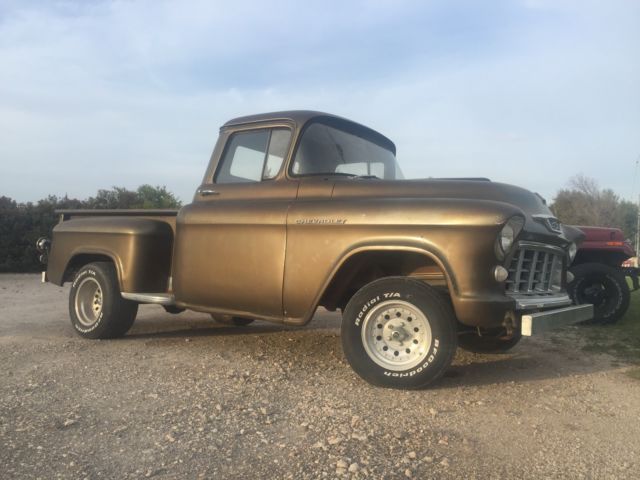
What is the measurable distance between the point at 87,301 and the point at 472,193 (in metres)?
4.41

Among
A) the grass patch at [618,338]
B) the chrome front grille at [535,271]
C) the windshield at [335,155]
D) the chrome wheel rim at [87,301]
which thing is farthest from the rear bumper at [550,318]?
the chrome wheel rim at [87,301]

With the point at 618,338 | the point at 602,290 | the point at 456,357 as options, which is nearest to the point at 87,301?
the point at 456,357

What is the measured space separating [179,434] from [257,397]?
0.80 m

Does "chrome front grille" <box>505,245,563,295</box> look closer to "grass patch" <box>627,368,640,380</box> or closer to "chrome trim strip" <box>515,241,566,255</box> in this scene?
"chrome trim strip" <box>515,241,566,255</box>

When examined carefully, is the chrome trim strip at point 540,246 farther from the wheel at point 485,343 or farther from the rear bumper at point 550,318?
the wheel at point 485,343

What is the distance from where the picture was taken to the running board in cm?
533

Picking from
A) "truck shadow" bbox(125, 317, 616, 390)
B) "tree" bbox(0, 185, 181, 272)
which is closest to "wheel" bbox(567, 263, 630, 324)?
"truck shadow" bbox(125, 317, 616, 390)

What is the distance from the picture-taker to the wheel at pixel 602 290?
7.25m

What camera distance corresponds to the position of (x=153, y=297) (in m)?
5.39

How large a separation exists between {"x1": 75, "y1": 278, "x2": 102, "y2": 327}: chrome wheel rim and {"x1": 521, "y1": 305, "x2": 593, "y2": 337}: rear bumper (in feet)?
14.7

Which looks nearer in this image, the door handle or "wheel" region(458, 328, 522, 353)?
"wheel" region(458, 328, 522, 353)

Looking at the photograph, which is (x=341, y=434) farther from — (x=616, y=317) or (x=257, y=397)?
(x=616, y=317)

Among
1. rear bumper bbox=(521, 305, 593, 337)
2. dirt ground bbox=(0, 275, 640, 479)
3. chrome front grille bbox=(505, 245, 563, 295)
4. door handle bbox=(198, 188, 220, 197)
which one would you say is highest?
door handle bbox=(198, 188, 220, 197)

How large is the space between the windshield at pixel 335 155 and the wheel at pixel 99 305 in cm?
247
